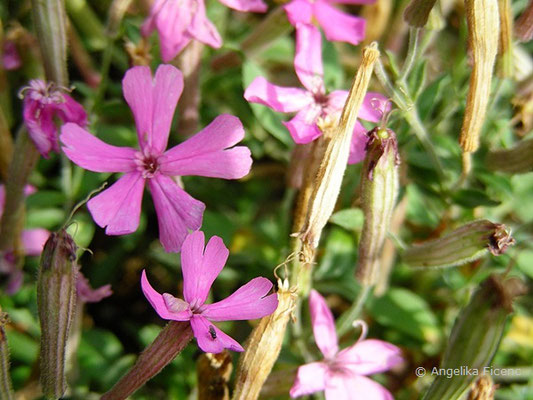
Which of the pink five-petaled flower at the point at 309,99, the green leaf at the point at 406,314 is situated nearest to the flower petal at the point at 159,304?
the pink five-petaled flower at the point at 309,99

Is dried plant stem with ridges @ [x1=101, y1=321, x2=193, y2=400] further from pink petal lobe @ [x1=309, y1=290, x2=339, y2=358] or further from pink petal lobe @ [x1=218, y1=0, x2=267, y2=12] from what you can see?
pink petal lobe @ [x1=218, y1=0, x2=267, y2=12]

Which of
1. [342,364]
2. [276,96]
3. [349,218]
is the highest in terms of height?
[276,96]

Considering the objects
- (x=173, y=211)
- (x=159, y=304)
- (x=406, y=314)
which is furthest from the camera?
(x=406, y=314)

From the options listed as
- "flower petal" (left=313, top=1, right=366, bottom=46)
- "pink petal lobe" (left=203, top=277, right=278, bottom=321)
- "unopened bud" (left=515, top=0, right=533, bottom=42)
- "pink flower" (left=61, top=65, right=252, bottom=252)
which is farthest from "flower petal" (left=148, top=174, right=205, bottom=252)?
"unopened bud" (left=515, top=0, right=533, bottom=42)

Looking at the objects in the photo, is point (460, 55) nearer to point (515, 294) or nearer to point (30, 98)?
point (515, 294)

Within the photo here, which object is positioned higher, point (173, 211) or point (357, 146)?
point (357, 146)

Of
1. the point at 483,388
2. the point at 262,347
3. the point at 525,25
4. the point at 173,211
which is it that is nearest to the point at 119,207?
the point at 173,211

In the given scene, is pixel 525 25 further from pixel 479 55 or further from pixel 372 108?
pixel 372 108
